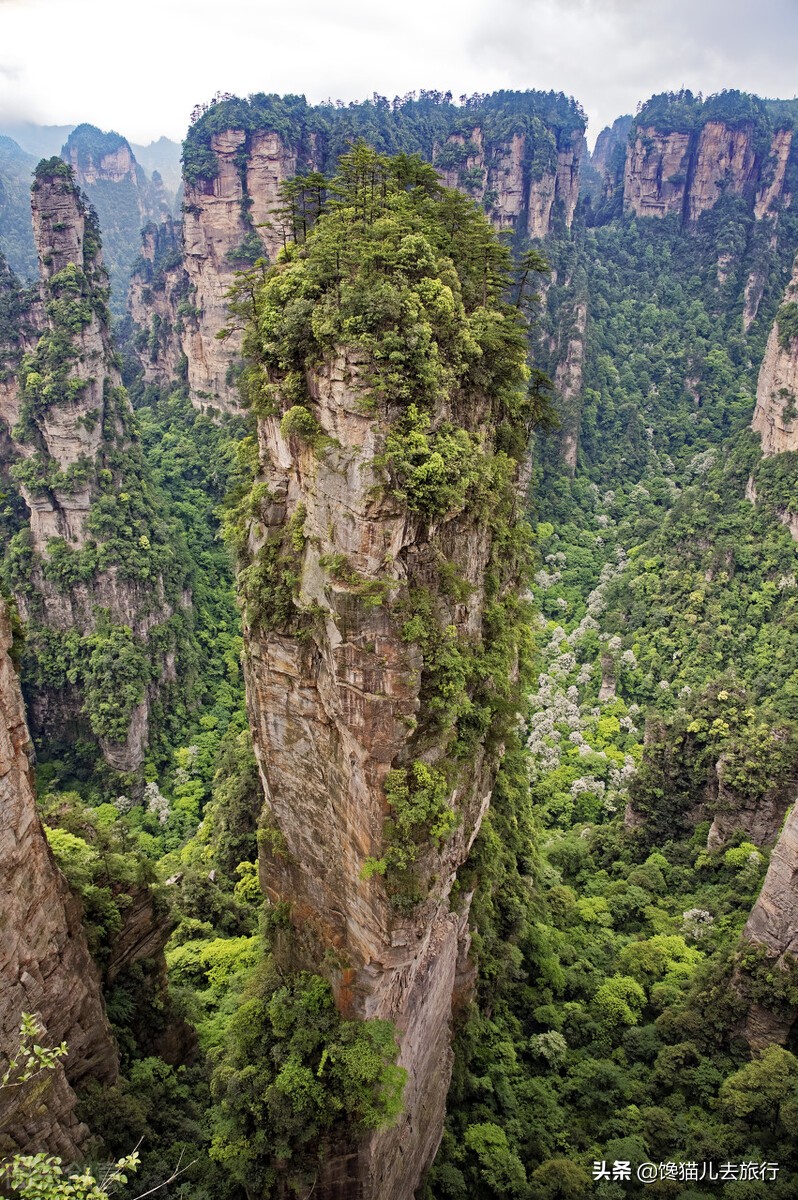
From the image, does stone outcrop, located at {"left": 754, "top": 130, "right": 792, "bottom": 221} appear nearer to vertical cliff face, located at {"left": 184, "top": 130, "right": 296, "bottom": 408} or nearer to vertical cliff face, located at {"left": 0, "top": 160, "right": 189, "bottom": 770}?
vertical cliff face, located at {"left": 184, "top": 130, "right": 296, "bottom": 408}

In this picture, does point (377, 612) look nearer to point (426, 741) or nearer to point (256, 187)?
point (426, 741)

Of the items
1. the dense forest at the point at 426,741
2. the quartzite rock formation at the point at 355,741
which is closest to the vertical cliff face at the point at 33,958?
the dense forest at the point at 426,741

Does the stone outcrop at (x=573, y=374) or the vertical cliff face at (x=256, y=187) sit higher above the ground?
the vertical cliff face at (x=256, y=187)

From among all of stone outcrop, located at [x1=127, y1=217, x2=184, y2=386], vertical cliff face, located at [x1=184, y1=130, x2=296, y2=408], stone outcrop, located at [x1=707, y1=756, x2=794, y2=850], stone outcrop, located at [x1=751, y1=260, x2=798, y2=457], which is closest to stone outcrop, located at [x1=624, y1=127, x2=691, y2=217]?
stone outcrop, located at [x1=751, y1=260, x2=798, y2=457]

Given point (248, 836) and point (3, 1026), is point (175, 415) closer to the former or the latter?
point (248, 836)

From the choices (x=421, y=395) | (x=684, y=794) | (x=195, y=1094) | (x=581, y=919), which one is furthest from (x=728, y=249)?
(x=195, y=1094)

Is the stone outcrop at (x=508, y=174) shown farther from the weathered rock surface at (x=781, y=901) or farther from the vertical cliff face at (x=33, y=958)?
the vertical cliff face at (x=33, y=958)

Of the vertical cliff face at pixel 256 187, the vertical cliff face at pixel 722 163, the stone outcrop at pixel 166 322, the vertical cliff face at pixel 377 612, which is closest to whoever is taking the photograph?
the vertical cliff face at pixel 377 612
